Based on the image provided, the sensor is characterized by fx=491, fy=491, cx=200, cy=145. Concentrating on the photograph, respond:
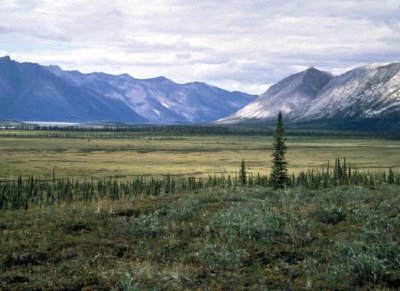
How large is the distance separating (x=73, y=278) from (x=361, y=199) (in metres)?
23.0

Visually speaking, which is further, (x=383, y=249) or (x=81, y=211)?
(x=81, y=211)

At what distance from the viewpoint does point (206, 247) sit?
2380cm

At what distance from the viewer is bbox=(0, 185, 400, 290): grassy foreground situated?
63.9 feet

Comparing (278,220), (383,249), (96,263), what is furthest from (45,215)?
(383,249)

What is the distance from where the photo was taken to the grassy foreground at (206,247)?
1947 centimetres

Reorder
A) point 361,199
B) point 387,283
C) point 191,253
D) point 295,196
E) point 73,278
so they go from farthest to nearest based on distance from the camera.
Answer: point 295,196
point 361,199
point 191,253
point 73,278
point 387,283

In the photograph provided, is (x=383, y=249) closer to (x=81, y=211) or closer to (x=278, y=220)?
(x=278, y=220)

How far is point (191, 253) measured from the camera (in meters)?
23.4

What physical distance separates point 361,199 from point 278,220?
10819 mm

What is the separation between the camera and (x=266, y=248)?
77.3 ft

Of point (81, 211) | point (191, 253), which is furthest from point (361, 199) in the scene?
point (81, 211)

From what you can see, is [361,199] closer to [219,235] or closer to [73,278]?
[219,235]

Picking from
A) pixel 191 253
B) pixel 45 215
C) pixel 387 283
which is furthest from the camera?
pixel 45 215

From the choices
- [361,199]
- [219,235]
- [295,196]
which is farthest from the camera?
[295,196]
